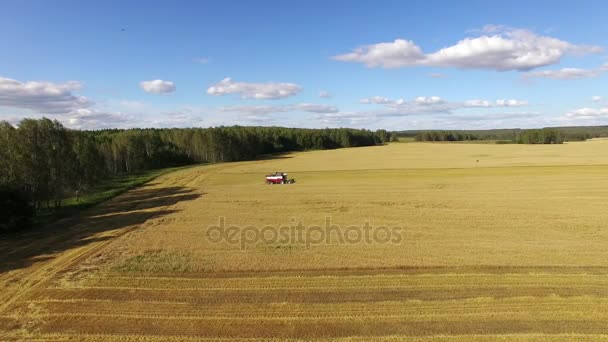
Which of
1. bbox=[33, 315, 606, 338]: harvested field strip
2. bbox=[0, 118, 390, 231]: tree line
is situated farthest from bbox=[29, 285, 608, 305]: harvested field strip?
bbox=[0, 118, 390, 231]: tree line

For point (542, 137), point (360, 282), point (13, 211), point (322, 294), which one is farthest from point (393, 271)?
point (542, 137)

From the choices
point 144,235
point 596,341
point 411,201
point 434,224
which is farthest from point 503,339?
point 411,201

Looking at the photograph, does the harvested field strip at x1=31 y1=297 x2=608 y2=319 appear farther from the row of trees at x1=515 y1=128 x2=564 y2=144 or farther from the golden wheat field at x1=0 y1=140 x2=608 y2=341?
the row of trees at x1=515 y1=128 x2=564 y2=144

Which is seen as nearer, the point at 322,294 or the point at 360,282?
the point at 322,294

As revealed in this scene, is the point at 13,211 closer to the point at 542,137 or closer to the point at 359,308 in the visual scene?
the point at 359,308

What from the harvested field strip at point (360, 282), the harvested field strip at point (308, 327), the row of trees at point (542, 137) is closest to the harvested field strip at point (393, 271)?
the harvested field strip at point (360, 282)

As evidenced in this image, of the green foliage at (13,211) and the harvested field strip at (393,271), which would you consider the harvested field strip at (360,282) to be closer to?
the harvested field strip at (393,271)
